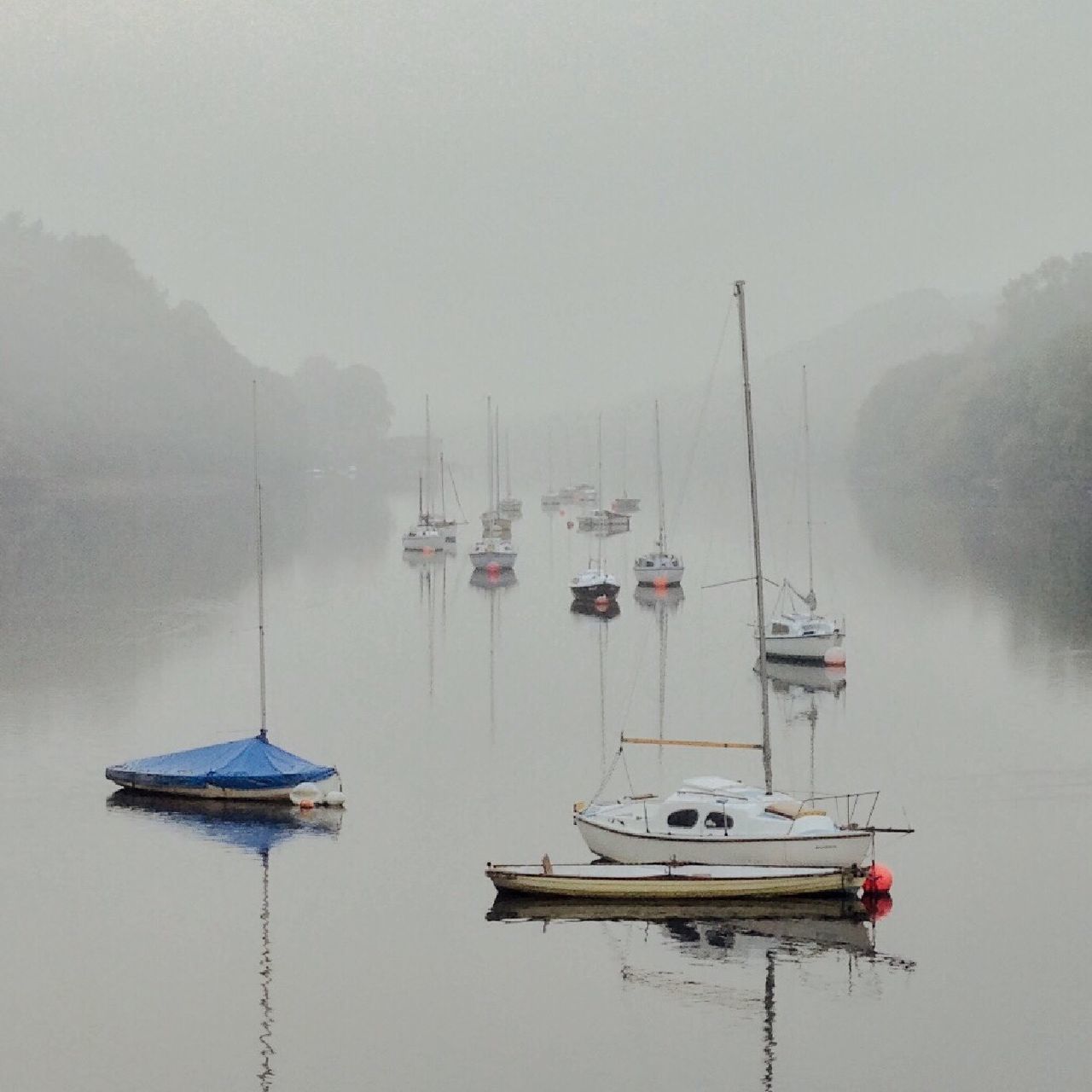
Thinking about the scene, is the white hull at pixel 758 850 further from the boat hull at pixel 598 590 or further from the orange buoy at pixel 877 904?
the boat hull at pixel 598 590

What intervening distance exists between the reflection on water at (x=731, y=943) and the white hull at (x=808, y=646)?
134ft

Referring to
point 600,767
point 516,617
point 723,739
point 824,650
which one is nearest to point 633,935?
point 600,767

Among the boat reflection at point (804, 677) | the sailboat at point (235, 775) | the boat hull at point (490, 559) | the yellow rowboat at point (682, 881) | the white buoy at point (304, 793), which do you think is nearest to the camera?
the yellow rowboat at point (682, 881)

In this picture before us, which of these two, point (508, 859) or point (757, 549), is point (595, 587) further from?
point (508, 859)

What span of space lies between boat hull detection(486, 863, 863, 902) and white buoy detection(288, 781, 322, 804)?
41.3 ft

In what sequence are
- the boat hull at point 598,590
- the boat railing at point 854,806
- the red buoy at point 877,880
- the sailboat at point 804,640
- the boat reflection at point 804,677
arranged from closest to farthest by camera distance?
1. the red buoy at point 877,880
2. the boat railing at point 854,806
3. the boat reflection at point 804,677
4. the sailboat at point 804,640
5. the boat hull at point 598,590

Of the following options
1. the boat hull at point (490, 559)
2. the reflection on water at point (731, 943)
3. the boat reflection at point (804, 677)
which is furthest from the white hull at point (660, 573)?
the reflection on water at point (731, 943)

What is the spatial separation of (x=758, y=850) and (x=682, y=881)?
2.25 metres

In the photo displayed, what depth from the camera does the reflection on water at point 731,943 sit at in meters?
38.9

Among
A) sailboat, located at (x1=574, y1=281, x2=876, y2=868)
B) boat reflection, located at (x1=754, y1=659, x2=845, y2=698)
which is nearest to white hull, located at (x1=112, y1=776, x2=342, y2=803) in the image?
sailboat, located at (x1=574, y1=281, x2=876, y2=868)

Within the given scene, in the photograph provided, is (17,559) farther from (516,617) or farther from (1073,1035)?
(1073,1035)

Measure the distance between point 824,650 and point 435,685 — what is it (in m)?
20.4

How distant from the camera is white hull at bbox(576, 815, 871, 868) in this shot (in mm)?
43344

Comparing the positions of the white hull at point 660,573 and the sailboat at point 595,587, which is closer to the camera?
the sailboat at point 595,587
